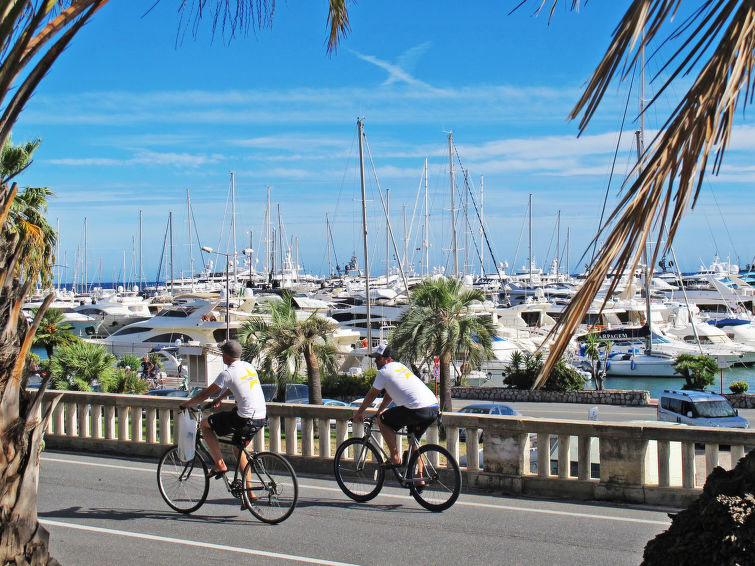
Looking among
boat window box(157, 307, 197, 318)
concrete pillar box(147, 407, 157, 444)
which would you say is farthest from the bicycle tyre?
boat window box(157, 307, 197, 318)

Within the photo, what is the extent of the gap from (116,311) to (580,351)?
53.4 metres

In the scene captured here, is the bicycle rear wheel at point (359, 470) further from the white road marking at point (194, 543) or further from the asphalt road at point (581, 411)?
the asphalt road at point (581, 411)

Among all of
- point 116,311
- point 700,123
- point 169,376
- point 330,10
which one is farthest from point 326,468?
point 116,311

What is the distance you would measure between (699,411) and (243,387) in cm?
2124

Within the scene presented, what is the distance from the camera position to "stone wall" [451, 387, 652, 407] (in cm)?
3919

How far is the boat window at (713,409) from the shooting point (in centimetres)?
2519

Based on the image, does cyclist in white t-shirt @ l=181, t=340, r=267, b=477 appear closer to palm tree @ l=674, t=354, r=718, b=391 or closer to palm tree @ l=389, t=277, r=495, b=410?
palm tree @ l=389, t=277, r=495, b=410

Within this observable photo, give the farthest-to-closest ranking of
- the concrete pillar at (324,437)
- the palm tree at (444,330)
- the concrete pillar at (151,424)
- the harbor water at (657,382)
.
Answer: the harbor water at (657,382) → the palm tree at (444,330) → the concrete pillar at (151,424) → the concrete pillar at (324,437)

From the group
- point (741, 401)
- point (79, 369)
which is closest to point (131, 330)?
point (79, 369)

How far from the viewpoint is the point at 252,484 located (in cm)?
780

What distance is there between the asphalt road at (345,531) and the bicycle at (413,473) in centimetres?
16

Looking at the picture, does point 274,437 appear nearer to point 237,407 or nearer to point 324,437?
point 324,437

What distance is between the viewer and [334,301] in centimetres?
8412

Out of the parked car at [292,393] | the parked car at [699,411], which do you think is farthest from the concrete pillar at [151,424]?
the parked car at [699,411]
